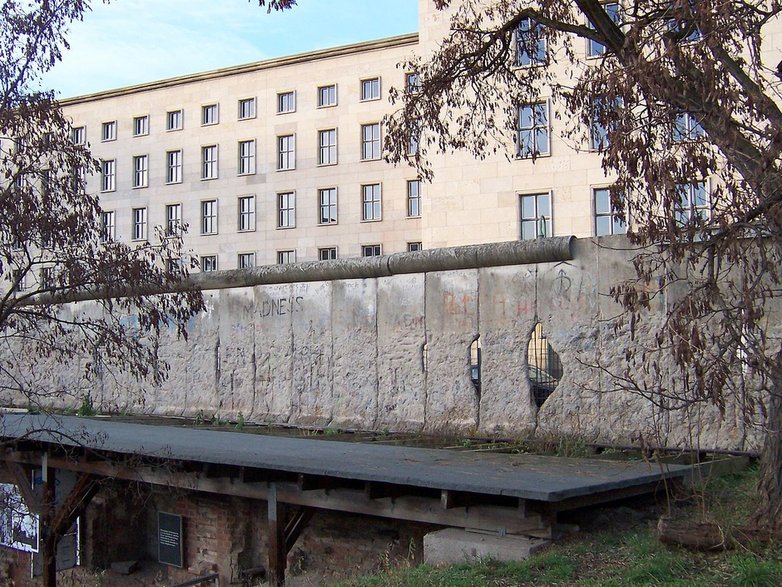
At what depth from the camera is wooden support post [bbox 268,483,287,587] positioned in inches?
399

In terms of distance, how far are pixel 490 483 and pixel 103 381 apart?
1290cm

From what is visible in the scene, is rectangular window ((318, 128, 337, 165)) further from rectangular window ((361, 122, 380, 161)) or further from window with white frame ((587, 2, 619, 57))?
window with white frame ((587, 2, 619, 57))

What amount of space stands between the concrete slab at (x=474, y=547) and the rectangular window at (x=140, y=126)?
49542 millimetres

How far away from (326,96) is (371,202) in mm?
6273

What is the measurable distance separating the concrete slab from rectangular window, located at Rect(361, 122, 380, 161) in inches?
1585

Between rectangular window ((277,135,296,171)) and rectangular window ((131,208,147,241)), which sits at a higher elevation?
rectangular window ((277,135,296,171))

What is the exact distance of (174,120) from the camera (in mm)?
53156

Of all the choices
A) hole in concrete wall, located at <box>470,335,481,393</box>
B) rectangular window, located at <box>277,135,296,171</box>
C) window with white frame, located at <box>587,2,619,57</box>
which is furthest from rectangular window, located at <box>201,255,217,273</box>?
hole in concrete wall, located at <box>470,335,481,393</box>

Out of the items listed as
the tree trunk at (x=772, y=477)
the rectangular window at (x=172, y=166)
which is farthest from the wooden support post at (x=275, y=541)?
the rectangular window at (x=172, y=166)

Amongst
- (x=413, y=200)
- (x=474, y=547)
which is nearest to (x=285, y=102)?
(x=413, y=200)

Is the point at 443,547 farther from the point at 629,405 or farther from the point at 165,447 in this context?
the point at 165,447

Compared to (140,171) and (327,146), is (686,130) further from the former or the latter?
(140,171)

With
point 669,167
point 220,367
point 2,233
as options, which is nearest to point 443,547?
point 669,167

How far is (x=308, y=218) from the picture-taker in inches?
1938
